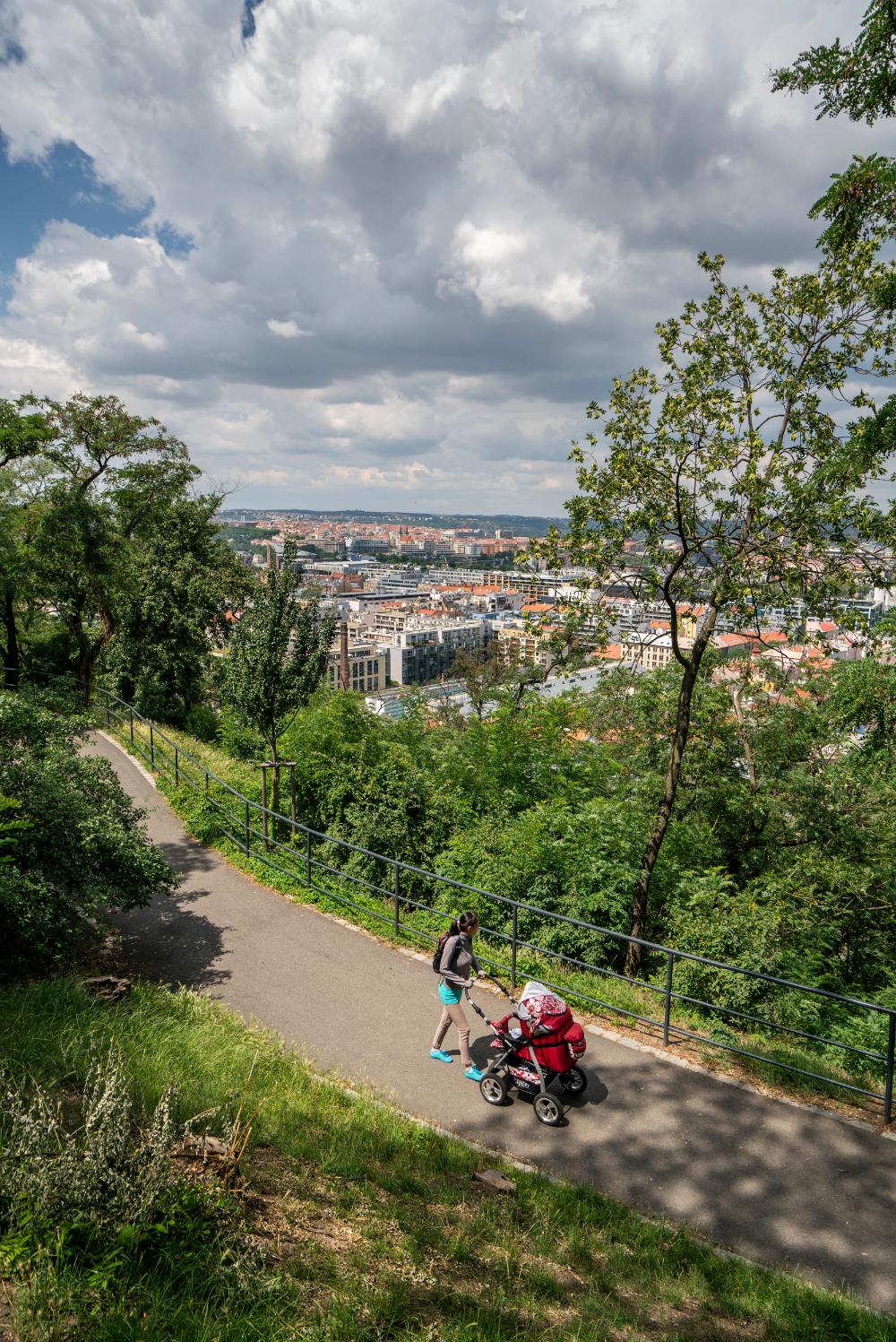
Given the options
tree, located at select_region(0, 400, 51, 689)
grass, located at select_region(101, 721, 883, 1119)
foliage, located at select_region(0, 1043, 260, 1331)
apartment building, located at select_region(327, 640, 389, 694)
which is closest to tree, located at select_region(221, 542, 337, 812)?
grass, located at select_region(101, 721, 883, 1119)

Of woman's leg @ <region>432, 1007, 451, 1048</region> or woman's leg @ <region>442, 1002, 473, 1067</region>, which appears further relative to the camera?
woman's leg @ <region>432, 1007, 451, 1048</region>

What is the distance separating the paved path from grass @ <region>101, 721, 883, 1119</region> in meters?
0.31

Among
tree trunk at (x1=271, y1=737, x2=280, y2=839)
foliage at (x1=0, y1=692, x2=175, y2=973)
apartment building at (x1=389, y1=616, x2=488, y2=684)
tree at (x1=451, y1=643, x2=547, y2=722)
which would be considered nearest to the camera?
foliage at (x1=0, y1=692, x2=175, y2=973)

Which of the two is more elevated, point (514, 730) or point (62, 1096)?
point (514, 730)

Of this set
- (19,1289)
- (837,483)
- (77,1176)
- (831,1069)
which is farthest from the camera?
(837,483)

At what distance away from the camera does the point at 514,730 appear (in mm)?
11523

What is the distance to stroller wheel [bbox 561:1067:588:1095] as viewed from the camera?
575cm

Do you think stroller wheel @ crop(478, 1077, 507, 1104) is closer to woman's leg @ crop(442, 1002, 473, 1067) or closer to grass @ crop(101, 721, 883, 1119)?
woman's leg @ crop(442, 1002, 473, 1067)

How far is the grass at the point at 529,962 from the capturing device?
6.02m

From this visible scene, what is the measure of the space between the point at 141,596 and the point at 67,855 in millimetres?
16773

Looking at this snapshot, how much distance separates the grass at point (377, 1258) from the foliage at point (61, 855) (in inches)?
39.8

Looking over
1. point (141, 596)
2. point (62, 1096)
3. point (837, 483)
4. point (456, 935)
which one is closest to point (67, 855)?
point (62, 1096)

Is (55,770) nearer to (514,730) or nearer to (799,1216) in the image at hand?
(514,730)

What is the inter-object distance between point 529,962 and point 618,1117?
2.29 metres
